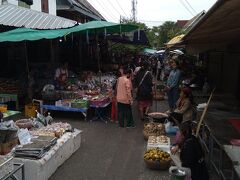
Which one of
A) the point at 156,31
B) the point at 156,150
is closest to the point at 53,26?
the point at 156,150

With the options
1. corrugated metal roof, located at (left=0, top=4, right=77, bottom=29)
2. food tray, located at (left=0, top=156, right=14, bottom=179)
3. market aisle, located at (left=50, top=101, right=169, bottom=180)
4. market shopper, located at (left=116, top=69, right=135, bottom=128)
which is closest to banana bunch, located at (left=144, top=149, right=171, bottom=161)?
market aisle, located at (left=50, top=101, right=169, bottom=180)

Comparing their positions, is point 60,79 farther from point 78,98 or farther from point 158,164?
point 158,164

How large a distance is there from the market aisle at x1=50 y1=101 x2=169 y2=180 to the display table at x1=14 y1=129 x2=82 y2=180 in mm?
155

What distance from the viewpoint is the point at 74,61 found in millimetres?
21547

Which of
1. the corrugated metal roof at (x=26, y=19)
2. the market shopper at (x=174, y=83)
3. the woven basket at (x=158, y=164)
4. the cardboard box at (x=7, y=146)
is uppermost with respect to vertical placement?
the corrugated metal roof at (x=26, y=19)

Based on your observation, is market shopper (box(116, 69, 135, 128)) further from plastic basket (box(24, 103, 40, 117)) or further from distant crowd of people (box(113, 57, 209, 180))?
plastic basket (box(24, 103, 40, 117))

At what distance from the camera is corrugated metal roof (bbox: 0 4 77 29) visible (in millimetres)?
13223

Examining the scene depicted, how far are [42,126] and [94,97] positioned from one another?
374cm

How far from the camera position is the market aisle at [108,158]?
732 cm

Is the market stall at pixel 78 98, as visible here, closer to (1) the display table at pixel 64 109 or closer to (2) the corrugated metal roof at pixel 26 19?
(1) the display table at pixel 64 109

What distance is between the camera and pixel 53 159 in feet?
23.9

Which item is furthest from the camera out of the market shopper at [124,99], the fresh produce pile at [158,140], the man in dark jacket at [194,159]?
the market shopper at [124,99]

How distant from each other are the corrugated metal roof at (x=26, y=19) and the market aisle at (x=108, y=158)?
435cm

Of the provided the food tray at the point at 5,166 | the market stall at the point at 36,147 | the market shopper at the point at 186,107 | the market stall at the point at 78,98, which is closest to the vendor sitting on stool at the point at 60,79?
the market stall at the point at 78,98
